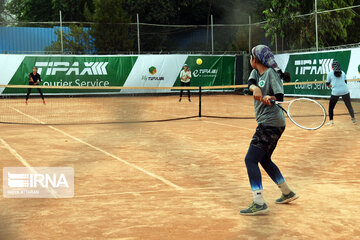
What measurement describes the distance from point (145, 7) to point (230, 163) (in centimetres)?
3255

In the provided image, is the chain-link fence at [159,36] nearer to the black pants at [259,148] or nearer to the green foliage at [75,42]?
the green foliage at [75,42]

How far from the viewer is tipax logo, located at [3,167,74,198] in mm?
5969

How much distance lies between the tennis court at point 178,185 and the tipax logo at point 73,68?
14.6 meters

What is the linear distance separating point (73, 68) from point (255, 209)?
23.2 meters

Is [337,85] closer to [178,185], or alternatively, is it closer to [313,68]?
[178,185]

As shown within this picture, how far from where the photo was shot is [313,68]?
2345 centimetres

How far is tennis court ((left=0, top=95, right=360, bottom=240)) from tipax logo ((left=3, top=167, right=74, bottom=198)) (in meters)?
0.18

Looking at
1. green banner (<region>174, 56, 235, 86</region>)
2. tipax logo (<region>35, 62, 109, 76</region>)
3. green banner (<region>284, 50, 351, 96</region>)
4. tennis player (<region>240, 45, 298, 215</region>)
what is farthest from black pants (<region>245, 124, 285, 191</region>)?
green banner (<region>174, 56, 235, 86</region>)

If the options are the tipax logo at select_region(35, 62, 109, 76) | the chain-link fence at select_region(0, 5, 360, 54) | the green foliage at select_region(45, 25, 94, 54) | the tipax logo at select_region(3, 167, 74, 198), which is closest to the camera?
the tipax logo at select_region(3, 167, 74, 198)

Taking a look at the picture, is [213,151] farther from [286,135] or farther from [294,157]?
[286,135]

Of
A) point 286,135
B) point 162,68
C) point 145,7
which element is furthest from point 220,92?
point 286,135

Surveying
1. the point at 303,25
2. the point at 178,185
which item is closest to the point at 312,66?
the point at 303,25

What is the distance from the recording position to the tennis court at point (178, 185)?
14.9 feet

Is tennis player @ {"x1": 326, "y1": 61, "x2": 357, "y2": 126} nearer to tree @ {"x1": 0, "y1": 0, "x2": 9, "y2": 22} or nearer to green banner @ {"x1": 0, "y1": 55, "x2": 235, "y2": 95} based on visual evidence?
green banner @ {"x1": 0, "y1": 55, "x2": 235, "y2": 95}
